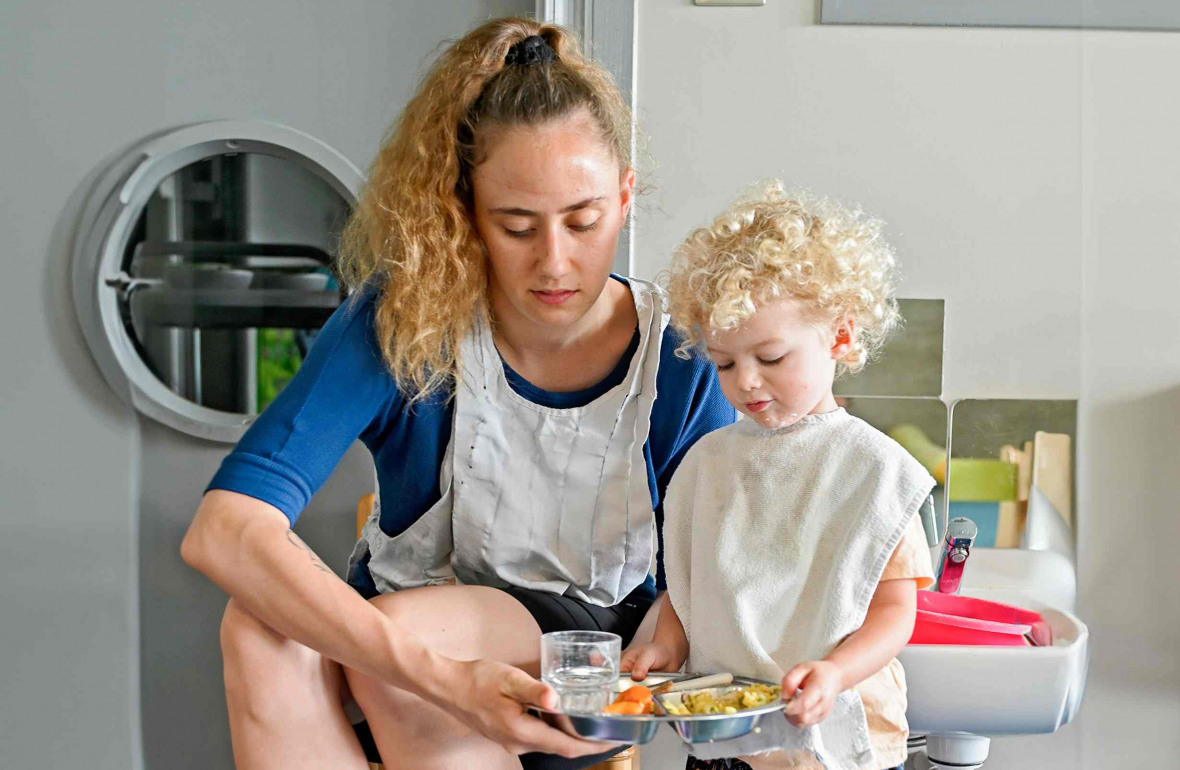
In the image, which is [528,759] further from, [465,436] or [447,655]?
[465,436]

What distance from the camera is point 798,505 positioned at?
112cm

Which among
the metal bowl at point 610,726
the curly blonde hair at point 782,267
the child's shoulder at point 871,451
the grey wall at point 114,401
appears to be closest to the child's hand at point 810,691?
the metal bowl at point 610,726

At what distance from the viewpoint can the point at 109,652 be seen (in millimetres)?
2043

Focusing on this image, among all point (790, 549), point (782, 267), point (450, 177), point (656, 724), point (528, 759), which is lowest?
point (528, 759)

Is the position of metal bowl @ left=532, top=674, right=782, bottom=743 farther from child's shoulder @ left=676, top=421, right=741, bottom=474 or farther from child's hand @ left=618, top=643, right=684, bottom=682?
child's shoulder @ left=676, top=421, right=741, bottom=474

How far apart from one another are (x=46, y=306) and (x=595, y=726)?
4.90ft

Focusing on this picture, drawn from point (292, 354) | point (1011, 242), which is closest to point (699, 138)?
point (1011, 242)

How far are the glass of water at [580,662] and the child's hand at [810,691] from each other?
162 millimetres

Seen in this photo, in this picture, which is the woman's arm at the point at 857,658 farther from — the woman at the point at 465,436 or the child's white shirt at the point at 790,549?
the woman at the point at 465,436

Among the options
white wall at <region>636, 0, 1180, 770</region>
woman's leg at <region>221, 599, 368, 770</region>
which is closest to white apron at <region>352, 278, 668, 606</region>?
woman's leg at <region>221, 599, 368, 770</region>

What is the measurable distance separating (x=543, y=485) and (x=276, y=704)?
39 centimetres

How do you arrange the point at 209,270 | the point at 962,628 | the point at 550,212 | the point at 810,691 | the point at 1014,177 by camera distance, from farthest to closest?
the point at 209,270 < the point at 1014,177 < the point at 962,628 < the point at 550,212 < the point at 810,691

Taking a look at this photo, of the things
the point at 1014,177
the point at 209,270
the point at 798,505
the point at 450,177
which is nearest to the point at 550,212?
the point at 450,177

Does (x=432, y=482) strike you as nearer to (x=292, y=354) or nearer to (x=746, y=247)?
(x=746, y=247)
